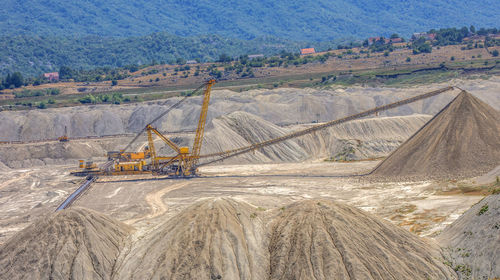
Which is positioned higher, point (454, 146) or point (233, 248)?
point (454, 146)

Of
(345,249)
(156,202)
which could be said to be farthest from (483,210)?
(156,202)

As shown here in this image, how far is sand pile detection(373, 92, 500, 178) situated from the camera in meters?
43.8

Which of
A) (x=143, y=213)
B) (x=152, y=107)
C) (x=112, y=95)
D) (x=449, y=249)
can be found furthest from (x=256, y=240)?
(x=112, y=95)

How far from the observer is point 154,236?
99.1 ft

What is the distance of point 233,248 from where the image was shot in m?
27.6

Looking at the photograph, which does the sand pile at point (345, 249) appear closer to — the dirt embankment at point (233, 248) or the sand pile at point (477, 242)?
the dirt embankment at point (233, 248)

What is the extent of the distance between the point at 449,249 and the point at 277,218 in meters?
8.95

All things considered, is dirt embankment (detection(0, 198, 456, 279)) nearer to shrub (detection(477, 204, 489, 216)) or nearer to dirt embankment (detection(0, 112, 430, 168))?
shrub (detection(477, 204, 489, 216))

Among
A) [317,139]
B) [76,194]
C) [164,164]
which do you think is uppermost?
[317,139]

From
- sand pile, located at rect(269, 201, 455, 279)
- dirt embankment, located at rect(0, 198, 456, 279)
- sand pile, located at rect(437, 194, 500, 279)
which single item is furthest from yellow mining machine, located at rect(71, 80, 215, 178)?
sand pile, located at rect(437, 194, 500, 279)

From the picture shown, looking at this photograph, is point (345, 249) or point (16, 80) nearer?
point (345, 249)

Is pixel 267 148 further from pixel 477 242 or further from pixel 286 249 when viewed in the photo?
pixel 477 242

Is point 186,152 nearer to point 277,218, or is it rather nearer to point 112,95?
point 277,218

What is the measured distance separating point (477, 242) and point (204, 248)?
1298 cm
